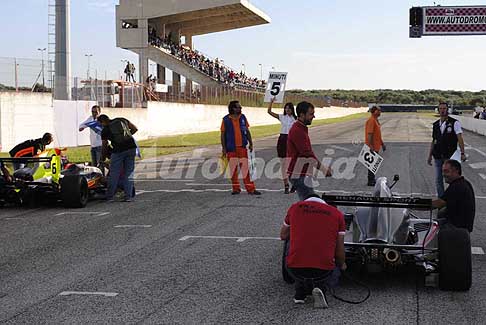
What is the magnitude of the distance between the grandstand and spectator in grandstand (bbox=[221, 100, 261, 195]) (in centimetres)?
3747

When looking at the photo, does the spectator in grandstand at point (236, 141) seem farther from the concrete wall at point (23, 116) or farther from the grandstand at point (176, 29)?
the grandstand at point (176, 29)

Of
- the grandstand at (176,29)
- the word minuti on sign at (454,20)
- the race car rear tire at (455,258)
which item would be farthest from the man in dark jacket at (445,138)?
the grandstand at (176,29)

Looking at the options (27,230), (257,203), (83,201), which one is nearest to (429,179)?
(257,203)

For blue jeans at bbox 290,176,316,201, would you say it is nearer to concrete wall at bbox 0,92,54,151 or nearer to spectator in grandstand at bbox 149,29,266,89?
concrete wall at bbox 0,92,54,151

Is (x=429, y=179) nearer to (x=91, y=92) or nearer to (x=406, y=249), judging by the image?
(x=406, y=249)

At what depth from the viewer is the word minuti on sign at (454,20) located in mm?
42562

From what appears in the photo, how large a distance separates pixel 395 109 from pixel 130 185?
411ft

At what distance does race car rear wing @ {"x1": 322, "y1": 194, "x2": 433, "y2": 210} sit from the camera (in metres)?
7.08

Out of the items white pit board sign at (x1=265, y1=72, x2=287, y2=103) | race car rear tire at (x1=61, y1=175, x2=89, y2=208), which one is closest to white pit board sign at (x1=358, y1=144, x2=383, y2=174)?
white pit board sign at (x1=265, y1=72, x2=287, y2=103)

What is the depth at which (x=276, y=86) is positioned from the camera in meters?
16.5

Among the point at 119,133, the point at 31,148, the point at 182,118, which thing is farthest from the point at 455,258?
the point at 182,118

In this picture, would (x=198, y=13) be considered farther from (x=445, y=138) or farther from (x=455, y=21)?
(x=445, y=138)

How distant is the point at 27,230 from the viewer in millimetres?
10234

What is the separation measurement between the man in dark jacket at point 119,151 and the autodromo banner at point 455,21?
32.5 m
